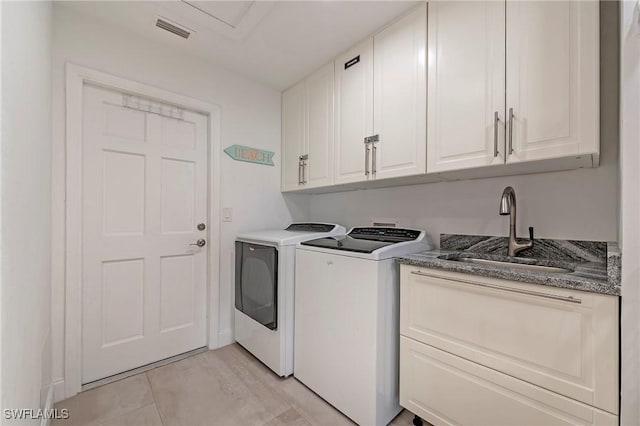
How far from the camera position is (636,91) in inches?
32.1

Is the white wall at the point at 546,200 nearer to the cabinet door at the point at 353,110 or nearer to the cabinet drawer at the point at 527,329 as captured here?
the cabinet door at the point at 353,110

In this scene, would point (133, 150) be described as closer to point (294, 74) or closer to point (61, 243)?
point (61, 243)

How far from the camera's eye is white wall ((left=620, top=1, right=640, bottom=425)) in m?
0.81

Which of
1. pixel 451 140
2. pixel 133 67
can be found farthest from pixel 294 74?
pixel 451 140

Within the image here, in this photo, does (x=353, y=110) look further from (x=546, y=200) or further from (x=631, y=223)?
(x=631, y=223)

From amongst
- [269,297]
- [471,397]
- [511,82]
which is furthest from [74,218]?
[511,82]

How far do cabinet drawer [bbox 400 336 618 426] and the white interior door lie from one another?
5.56 feet

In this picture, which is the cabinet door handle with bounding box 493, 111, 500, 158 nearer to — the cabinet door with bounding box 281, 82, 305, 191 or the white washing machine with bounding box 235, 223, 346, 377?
the white washing machine with bounding box 235, 223, 346, 377

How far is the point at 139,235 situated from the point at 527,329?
2.33m

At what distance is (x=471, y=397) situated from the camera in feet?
3.91

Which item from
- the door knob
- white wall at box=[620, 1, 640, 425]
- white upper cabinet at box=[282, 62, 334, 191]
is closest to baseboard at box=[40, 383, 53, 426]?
the door knob

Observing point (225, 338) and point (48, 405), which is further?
point (225, 338)

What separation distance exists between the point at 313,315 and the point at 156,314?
1.25m

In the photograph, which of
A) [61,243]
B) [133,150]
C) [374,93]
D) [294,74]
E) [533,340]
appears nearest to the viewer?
[533,340]
